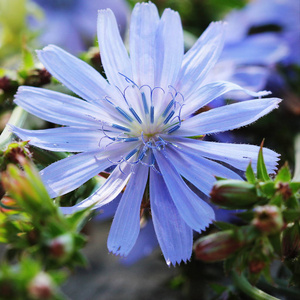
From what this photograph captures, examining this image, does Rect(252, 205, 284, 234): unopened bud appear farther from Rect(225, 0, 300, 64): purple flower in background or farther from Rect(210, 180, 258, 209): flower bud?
Rect(225, 0, 300, 64): purple flower in background

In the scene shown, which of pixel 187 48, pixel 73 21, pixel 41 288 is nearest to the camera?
pixel 41 288

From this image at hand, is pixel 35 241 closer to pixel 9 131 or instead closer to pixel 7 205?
pixel 7 205

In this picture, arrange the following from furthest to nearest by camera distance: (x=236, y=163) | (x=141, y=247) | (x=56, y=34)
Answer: (x=56, y=34) < (x=141, y=247) < (x=236, y=163)

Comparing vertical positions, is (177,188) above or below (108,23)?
below

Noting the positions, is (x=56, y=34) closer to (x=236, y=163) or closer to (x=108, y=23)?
(x=108, y=23)

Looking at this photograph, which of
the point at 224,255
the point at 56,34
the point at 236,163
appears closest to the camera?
the point at 224,255

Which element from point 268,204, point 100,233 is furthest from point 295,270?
point 100,233

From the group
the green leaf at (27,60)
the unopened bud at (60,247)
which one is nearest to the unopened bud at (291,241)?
Result: the unopened bud at (60,247)

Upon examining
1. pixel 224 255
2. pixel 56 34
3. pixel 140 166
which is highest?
→ pixel 56 34

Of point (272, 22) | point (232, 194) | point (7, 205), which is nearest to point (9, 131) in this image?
point (7, 205)
